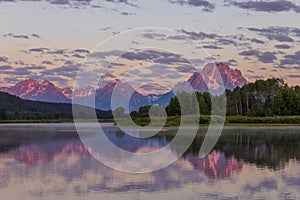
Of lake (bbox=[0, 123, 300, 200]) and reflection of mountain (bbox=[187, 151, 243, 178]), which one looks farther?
reflection of mountain (bbox=[187, 151, 243, 178])

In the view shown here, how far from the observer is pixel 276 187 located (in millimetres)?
18953

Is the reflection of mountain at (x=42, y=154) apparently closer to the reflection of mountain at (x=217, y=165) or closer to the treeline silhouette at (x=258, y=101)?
the reflection of mountain at (x=217, y=165)

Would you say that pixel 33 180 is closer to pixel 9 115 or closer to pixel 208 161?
pixel 208 161

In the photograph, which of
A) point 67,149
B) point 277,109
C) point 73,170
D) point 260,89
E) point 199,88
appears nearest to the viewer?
point 73,170

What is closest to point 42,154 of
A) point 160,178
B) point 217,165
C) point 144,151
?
point 144,151

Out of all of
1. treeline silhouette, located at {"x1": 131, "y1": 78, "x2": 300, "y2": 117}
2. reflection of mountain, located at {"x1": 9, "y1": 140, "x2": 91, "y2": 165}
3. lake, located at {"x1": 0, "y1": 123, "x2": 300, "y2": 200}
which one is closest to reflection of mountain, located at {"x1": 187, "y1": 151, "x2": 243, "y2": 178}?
lake, located at {"x1": 0, "y1": 123, "x2": 300, "y2": 200}

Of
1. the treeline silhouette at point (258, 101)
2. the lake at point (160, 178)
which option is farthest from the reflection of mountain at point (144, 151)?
the treeline silhouette at point (258, 101)

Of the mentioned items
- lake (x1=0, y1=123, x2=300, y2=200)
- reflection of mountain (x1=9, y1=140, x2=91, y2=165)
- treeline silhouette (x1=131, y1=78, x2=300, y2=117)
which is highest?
treeline silhouette (x1=131, y1=78, x2=300, y2=117)

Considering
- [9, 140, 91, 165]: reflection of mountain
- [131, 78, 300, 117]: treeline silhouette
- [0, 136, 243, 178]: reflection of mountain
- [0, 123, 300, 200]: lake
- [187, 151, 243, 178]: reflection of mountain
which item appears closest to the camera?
[0, 123, 300, 200]: lake

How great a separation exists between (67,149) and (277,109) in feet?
233

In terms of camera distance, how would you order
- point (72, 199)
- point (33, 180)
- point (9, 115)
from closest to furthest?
point (72, 199) → point (33, 180) → point (9, 115)

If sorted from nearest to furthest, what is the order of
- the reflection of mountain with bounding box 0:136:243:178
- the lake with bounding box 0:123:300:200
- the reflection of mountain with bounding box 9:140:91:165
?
the lake with bounding box 0:123:300:200
the reflection of mountain with bounding box 0:136:243:178
the reflection of mountain with bounding box 9:140:91:165

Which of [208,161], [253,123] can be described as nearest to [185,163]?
[208,161]

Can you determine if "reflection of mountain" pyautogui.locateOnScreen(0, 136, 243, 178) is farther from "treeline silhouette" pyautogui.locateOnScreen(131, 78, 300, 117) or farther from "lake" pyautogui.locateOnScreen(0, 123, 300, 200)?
"treeline silhouette" pyautogui.locateOnScreen(131, 78, 300, 117)
